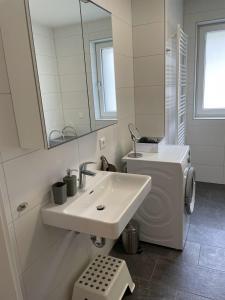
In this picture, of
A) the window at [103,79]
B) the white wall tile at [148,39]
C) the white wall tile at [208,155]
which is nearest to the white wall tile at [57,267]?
the window at [103,79]

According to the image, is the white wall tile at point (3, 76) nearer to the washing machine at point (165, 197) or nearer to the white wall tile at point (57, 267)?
the white wall tile at point (57, 267)

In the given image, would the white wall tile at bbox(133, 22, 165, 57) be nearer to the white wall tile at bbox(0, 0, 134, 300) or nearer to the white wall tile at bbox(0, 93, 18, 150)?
the white wall tile at bbox(0, 0, 134, 300)

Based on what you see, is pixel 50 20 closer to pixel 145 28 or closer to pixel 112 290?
pixel 145 28

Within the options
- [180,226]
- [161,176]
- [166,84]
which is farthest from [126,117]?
[180,226]

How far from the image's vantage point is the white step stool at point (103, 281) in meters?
1.55

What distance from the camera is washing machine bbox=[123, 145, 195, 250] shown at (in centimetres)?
208

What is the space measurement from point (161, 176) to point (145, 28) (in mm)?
1458

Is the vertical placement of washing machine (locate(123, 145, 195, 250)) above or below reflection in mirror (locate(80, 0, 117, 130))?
below

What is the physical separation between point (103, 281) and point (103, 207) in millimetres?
528

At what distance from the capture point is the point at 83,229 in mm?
1262

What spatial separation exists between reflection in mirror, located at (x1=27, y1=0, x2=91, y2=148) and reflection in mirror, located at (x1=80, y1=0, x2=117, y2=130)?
0.09 meters

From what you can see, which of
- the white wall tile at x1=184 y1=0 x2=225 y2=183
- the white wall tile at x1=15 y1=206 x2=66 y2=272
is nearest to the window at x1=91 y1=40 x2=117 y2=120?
the white wall tile at x1=15 y1=206 x2=66 y2=272

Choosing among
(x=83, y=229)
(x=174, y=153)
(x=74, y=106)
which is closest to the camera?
(x=83, y=229)

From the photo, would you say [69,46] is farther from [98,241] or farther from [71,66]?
[98,241]
